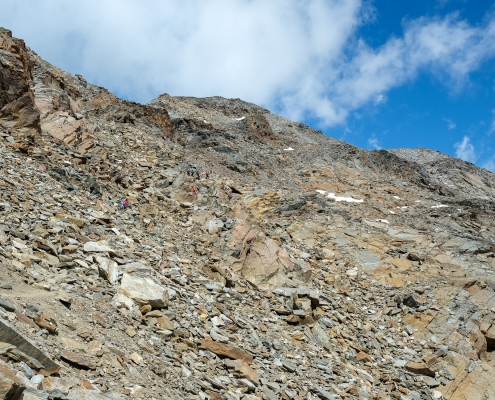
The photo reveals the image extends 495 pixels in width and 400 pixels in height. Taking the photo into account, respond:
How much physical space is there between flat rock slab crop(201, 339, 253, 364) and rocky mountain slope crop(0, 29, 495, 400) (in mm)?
41

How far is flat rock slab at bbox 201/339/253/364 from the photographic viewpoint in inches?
432

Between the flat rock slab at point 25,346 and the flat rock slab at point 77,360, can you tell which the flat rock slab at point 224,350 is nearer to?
the flat rock slab at point 77,360

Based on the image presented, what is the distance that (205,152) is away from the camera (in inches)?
1419

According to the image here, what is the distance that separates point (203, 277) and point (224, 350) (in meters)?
4.37

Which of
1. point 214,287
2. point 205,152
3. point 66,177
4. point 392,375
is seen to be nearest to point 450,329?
point 392,375

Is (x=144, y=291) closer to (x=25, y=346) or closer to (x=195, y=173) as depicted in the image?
(x=25, y=346)

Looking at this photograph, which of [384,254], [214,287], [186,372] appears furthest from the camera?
[384,254]

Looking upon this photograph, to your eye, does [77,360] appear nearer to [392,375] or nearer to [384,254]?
[392,375]

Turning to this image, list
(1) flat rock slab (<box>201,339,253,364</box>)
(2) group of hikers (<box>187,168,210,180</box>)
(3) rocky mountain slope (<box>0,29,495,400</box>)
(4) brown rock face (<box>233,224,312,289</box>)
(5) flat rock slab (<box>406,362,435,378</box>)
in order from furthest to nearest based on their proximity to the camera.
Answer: (2) group of hikers (<box>187,168,210,180</box>) → (4) brown rock face (<box>233,224,312,289</box>) → (5) flat rock slab (<box>406,362,435,378</box>) → (1) flat rock slab (<box>201,339,253,364</box>) → (3) rocky mountain slope (<box>0,29,495,400</box>)

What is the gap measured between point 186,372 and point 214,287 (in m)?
5.25

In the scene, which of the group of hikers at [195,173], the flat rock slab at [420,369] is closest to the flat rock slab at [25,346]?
the flat rock slab at [420,369]

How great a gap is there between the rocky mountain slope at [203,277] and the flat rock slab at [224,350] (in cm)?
4

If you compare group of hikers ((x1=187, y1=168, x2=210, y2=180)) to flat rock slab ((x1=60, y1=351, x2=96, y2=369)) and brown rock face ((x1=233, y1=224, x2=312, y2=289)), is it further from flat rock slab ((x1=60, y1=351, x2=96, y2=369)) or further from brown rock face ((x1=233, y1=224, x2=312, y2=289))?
flat rock slab ((x1=60, y1=351, x2=96, y2=369))

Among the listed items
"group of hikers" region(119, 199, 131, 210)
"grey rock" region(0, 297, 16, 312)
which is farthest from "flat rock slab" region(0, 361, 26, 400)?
"group of hikers" region(119, 199, 131, 210)
